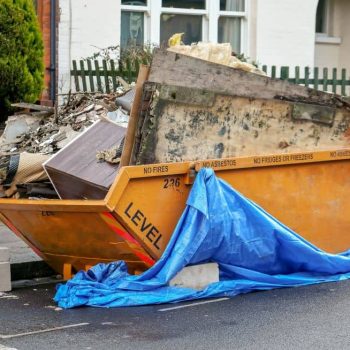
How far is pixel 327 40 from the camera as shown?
16.8m

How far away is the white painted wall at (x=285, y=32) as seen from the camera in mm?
15383

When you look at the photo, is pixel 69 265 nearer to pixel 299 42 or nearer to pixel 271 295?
pixel 271 295

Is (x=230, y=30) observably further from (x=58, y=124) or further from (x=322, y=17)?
(x=58, y=124)

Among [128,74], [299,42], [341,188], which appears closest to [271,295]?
[341,188]

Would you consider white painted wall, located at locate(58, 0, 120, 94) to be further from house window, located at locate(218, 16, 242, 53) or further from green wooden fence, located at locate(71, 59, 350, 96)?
house window, located at locate(218, 16, 242, 53)

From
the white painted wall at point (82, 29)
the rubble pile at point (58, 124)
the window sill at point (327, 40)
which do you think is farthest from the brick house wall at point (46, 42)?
the window sill at point (327, 40)

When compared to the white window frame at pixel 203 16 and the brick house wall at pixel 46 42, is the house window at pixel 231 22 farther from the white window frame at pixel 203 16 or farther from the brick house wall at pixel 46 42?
the brick house wall at pixel 46 42

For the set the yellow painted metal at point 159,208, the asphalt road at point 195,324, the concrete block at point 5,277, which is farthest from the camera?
the concrete block at point 5,277

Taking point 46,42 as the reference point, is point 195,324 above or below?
below

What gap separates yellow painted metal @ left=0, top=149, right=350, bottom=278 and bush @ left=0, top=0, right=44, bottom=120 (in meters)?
4.08

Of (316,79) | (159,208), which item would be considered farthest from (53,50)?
(159,208)

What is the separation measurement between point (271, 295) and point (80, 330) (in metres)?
1.92

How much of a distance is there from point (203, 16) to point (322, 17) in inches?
121

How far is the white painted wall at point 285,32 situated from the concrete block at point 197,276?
8.52m
